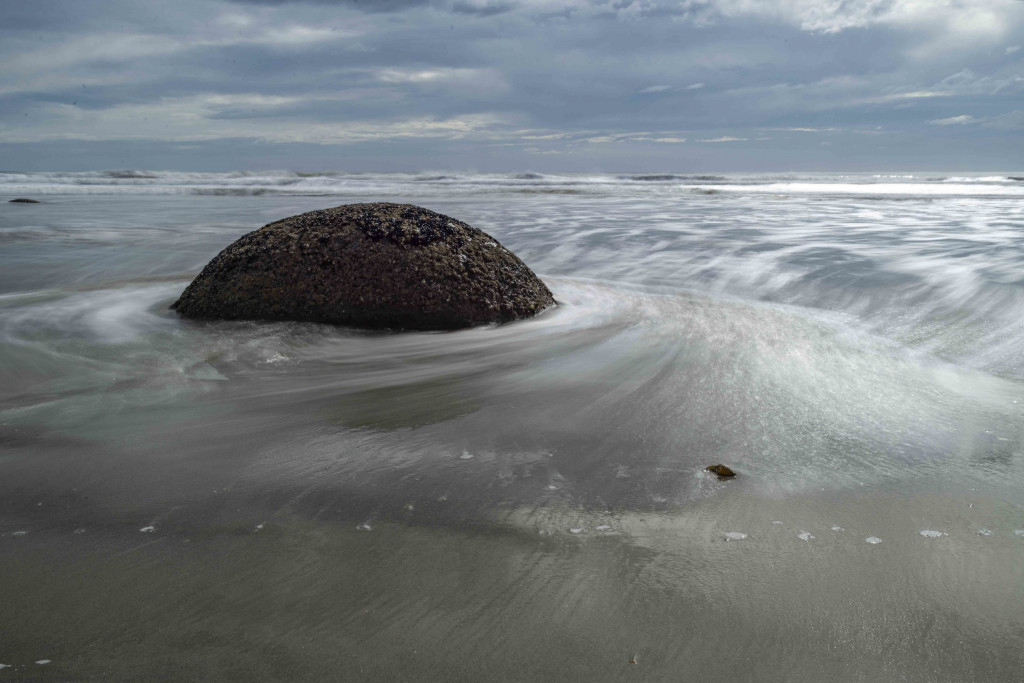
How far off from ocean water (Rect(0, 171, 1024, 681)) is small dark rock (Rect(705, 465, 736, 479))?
4 cm

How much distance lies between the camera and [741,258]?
20.1ft

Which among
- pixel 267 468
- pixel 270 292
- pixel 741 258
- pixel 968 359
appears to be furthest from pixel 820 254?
pixel 267 468

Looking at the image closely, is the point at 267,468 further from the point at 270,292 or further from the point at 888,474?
the point at 270,292

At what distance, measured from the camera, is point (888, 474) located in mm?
1812

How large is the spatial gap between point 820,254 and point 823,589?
5.34 meters

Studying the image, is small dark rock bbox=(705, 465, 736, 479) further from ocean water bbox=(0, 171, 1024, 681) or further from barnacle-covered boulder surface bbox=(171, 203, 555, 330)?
barnacle-covered boulder surface bbox=(171, 203, 555, 330)

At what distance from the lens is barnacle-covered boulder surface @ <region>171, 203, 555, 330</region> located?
140 inches

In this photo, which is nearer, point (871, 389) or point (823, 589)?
point (823, 589)

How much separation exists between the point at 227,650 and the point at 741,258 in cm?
573

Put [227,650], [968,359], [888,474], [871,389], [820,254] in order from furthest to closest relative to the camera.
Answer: [820,254] < [968,359] < [871,389] < [888,474] < [227,650]

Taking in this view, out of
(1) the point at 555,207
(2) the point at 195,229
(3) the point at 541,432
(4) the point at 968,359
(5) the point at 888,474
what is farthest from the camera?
(1) the point at 555,207

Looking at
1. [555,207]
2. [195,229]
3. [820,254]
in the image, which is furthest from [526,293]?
[555,207]

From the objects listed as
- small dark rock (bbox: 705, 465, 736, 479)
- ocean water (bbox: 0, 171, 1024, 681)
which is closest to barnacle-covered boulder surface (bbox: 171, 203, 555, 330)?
ocean water (bbox: 0, 171, 1024, 681)

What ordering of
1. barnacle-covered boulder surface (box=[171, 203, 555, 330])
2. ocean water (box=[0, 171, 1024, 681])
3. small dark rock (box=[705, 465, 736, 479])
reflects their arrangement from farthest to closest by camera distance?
barnacle-covered boulder surface (box=[171, 203, 555, 330])
small dark rock (box=[705, 465, 736, 479])
ocean water (box=[0, 171, 1024, 681])
